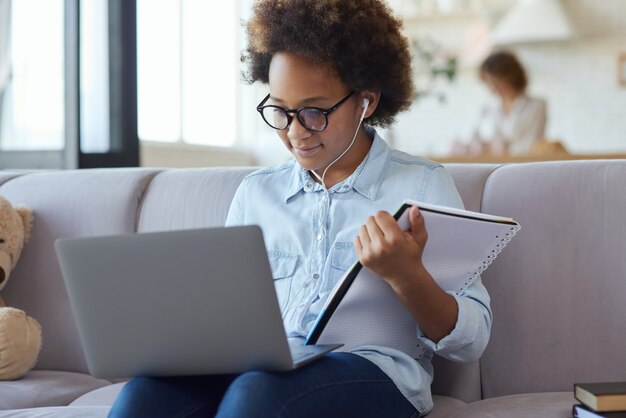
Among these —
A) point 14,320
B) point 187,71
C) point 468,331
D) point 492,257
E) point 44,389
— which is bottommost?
point 44,389

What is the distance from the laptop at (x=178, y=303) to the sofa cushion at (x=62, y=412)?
0.33 metres

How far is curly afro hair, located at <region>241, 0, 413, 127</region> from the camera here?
1679 mm

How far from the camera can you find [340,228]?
168cm

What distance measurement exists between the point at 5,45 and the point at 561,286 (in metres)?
2.89

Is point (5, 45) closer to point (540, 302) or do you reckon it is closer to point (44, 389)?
point (44, 389)

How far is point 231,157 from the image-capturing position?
6988mm

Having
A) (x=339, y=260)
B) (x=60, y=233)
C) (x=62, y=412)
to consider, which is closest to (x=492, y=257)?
(x=339, y=260)

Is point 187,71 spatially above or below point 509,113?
above

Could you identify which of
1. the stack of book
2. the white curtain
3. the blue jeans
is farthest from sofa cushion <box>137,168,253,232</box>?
the white curtain

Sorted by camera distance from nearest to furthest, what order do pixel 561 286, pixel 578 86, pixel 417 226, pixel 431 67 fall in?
pixel 417 226 < pixel 561 286 < pixel 578 86 < pixel 431 67

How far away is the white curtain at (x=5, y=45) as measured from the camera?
12.7ft

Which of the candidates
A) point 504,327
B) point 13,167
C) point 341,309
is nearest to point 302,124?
point 341,309

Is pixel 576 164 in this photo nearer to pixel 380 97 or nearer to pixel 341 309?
pixel 380 97

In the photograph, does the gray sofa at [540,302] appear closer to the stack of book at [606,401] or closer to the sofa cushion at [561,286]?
the sofa cushion at [561,286]
